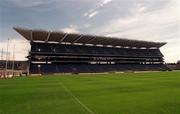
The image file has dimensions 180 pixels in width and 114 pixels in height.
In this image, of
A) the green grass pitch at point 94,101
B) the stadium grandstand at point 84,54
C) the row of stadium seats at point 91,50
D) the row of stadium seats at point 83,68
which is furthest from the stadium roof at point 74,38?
the green grass pitch at point 94,101

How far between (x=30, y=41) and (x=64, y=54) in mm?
12941

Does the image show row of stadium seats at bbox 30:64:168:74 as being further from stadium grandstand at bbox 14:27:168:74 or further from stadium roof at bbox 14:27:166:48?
stadium roof at bbox 14:27:166:48

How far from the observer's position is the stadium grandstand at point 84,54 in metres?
84.8

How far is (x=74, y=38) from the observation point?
A: 291ft

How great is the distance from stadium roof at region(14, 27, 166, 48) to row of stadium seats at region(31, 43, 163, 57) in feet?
7.31

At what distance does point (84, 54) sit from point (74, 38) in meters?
9.81

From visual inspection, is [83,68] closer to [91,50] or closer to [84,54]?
[84,54]

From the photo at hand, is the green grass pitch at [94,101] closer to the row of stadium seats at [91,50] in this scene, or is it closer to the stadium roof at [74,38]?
the stadium roof at [74,38]

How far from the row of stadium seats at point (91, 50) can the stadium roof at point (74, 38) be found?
2.23 metres

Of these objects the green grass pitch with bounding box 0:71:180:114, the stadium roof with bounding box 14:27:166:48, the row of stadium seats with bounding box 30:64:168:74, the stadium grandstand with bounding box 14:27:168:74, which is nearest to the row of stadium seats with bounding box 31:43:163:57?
the stadium grandstand with bounding box 14:27:168:74

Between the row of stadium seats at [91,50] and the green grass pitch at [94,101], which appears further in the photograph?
the row of stadium seats at [91,50]

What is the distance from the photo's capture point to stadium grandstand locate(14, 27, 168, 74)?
8475cm

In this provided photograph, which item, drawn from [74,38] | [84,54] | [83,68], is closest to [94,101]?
[74,38]

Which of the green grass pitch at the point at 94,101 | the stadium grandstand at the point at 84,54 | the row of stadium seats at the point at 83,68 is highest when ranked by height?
the stadium grandstand at the point at 84,54
